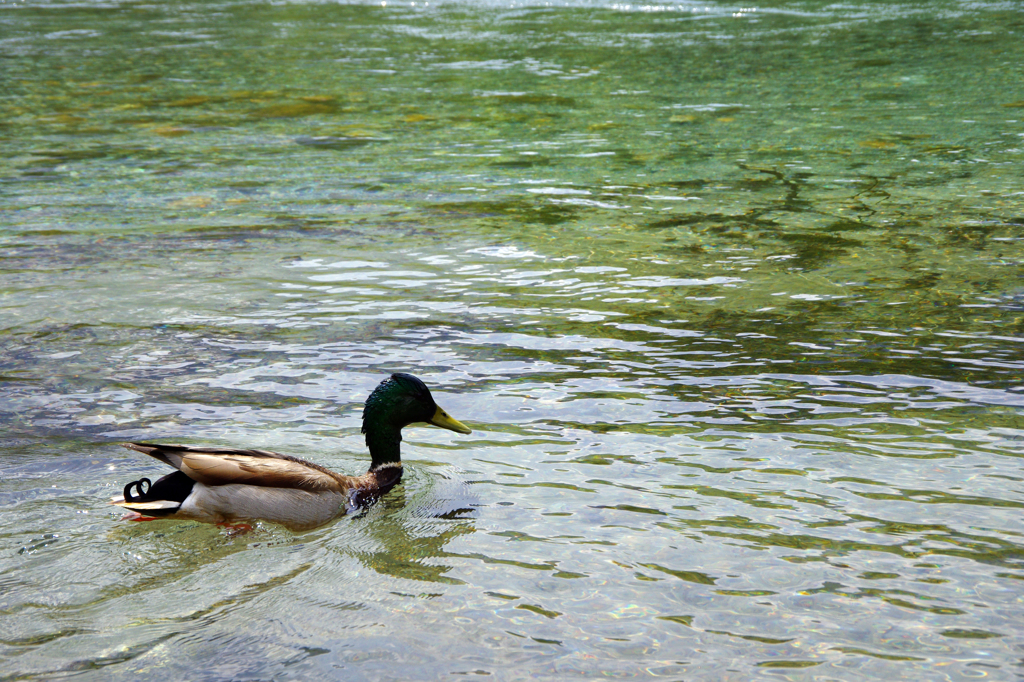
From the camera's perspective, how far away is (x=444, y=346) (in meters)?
7.41

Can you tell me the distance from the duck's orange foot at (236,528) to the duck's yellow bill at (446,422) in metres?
1.14

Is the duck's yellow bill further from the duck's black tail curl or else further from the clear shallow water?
the duck's black tail curl

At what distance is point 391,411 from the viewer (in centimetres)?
564

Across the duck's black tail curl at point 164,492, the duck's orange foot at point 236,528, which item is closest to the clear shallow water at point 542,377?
the duck's orange foot at point 236,528

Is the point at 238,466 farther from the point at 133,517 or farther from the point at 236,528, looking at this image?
the point at 133,517

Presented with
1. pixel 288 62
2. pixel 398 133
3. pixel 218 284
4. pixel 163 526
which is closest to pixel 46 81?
pixel 288 62

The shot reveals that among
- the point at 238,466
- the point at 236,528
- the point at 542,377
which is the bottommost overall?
the point at 236,528

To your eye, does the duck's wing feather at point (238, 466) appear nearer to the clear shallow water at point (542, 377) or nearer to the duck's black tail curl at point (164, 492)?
the duck's black tail curl at point (164, 492)

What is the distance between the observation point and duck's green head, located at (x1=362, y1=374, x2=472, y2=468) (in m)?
5.59

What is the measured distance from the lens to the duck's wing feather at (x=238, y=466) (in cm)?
502

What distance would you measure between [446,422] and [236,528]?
1.26 m

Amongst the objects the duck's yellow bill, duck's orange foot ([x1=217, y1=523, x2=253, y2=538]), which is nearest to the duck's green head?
the duck's yellow bill

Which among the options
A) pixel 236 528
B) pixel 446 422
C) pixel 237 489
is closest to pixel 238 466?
pixel 237 489

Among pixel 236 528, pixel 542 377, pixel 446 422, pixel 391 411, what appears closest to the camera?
pixel 236 528
